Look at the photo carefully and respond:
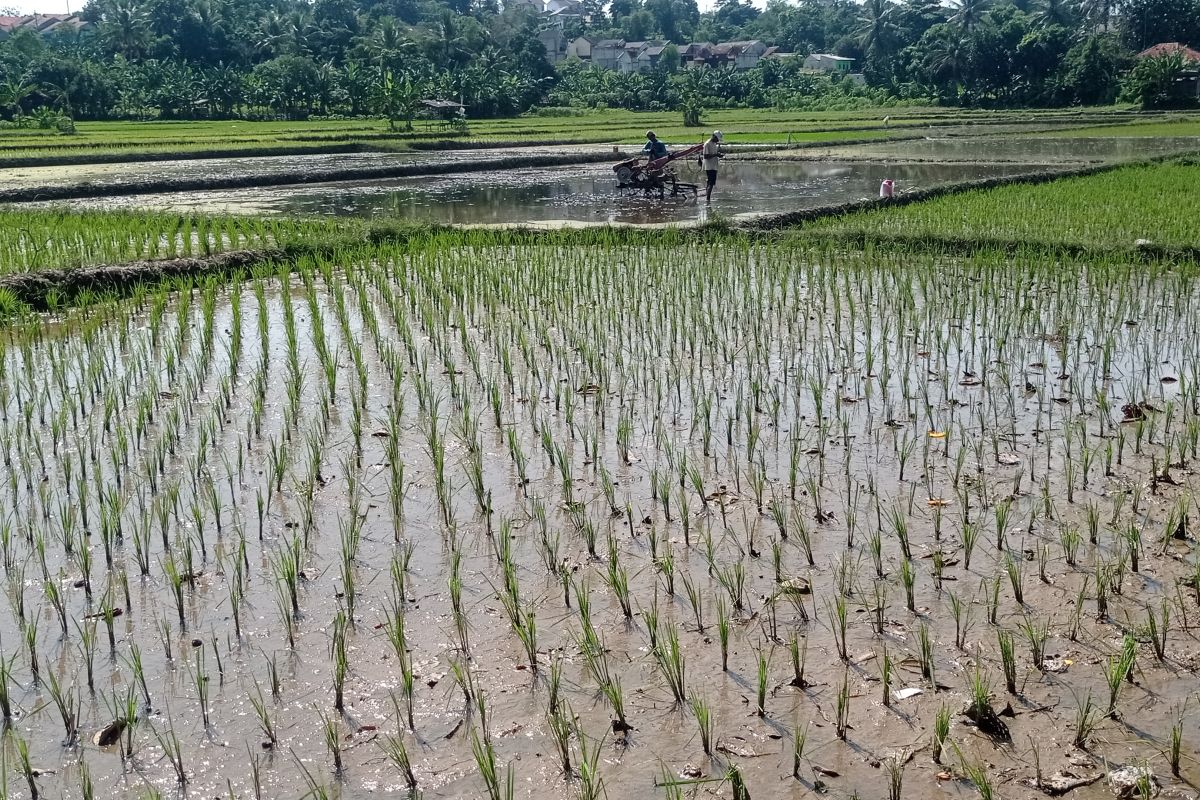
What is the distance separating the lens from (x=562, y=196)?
1644 cm

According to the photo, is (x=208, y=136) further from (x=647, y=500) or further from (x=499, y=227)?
(x=647, y=500)

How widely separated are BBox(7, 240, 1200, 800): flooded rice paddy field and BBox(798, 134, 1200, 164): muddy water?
14.7 metres

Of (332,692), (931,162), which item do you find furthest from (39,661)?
(931,162)

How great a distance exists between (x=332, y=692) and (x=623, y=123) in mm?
34218

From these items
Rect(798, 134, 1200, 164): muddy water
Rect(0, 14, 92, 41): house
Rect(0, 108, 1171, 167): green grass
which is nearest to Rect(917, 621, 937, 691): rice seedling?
Rect(798, 134, 1200, 164): muddy water

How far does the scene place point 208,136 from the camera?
91.7 feet

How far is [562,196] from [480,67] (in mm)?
30511

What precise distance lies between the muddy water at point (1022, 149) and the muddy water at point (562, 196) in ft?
4.28

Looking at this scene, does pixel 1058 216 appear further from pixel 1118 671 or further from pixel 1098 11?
pixel 1098 11

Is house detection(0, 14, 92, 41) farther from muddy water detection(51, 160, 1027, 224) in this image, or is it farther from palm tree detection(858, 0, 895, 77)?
Result: muddy water detection(51, 160, 1027, 224)

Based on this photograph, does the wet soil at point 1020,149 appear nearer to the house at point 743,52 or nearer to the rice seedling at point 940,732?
the rice seedling at point 940,732

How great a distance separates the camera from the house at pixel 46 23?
2918 inches

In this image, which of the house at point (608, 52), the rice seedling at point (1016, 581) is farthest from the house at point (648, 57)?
the rice seedling at point (1016, 581)

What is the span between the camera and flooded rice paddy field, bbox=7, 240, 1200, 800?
2633mm
